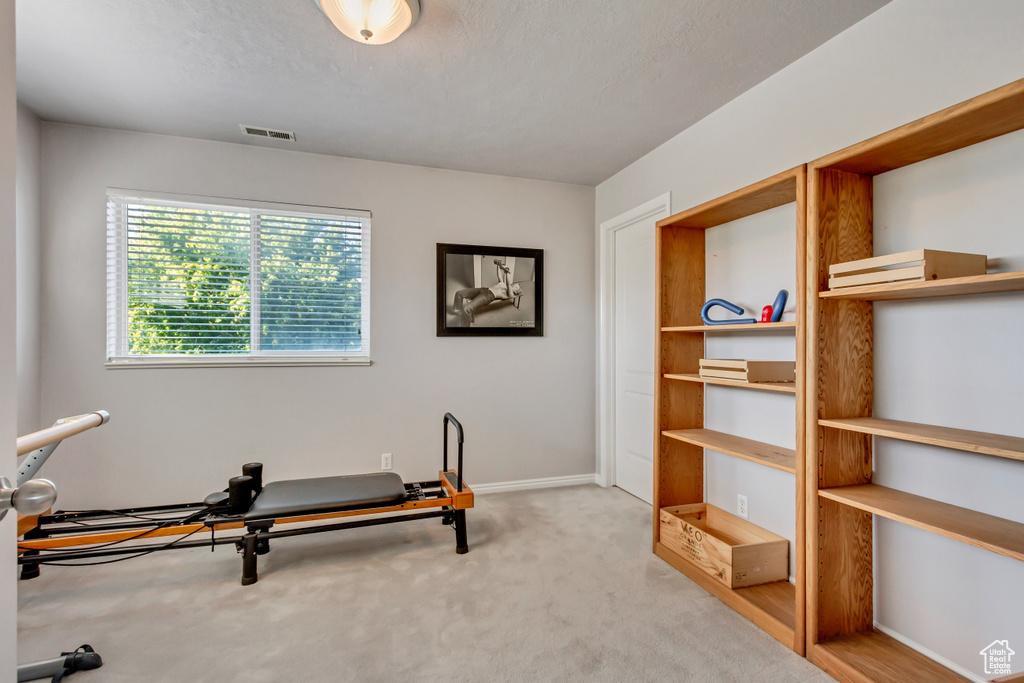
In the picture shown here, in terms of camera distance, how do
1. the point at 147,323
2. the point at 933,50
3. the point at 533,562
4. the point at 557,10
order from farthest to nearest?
the point at 147,323
the point at 533,562
the point at 557,10
the point at 933,50

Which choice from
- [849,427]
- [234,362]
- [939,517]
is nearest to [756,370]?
[849,427]

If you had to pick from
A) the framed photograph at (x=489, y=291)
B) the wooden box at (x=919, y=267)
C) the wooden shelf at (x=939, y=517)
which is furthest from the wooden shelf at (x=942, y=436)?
the framed photograph at (x=489, y=291)

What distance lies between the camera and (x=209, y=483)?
124 inches

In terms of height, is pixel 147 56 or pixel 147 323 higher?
pixel 147 56

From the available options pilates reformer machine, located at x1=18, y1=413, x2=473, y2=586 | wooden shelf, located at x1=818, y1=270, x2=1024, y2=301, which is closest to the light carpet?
pilates reformer machine, located at x1=18, y1=413, x2=473, y2=586

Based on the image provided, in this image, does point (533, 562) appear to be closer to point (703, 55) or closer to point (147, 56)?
point (703, 55)

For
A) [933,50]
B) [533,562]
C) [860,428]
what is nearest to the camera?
[860,428]

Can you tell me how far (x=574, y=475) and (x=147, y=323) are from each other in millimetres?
3316

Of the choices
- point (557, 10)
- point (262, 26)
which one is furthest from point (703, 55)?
point (262, 26)

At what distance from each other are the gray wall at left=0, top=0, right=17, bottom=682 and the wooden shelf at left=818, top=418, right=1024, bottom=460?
6.93 ft

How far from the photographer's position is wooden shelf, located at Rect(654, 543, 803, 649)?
1.89 metres

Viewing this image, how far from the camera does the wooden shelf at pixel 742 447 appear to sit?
1971mm

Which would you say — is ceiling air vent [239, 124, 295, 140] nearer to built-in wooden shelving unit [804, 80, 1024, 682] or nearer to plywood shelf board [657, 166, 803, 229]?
plywood shelf board [657, 166, 803, 229]

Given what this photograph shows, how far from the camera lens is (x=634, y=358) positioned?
3.69 metres
